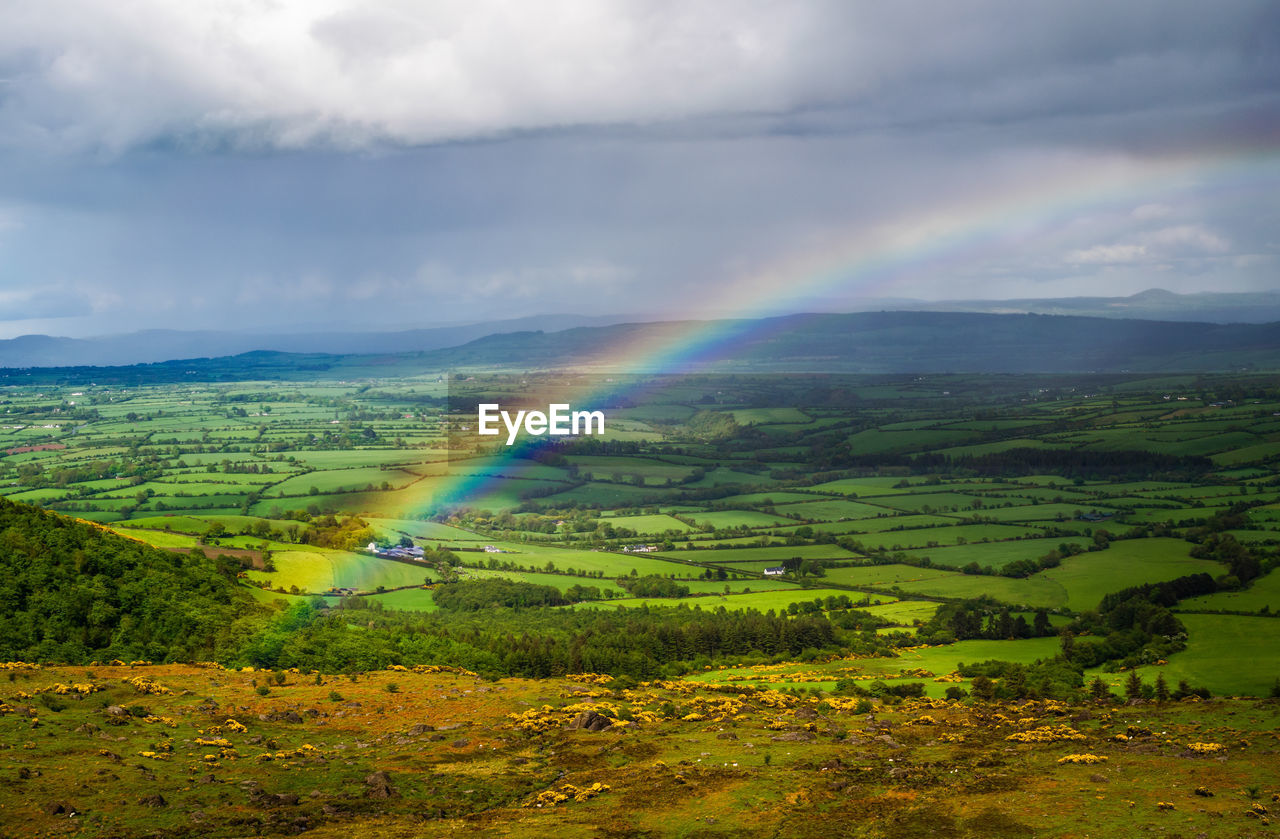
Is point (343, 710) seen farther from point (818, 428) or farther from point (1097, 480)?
point (818, 428)

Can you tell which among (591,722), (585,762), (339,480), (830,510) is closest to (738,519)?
(830,510)

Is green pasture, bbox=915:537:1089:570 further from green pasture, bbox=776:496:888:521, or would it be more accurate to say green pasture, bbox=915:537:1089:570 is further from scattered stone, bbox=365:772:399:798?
scattered stone, bbox=365:772:399:798

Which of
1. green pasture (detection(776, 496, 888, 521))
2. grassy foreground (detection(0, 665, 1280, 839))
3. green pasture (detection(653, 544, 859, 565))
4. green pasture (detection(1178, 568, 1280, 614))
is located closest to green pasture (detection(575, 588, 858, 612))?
green pasture (detection(653, 544, 859, 565))

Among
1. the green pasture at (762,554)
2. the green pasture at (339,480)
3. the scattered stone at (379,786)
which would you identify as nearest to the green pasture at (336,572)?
the green pasture at (762,554)

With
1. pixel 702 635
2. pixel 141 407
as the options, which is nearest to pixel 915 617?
pixel 702 635

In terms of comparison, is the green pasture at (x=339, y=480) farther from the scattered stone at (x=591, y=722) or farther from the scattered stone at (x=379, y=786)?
the scattered stone at (x=379, y=786)

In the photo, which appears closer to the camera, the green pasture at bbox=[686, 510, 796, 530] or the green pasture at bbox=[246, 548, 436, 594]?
the green pasture at bbox=[246, 548, 436, 594]

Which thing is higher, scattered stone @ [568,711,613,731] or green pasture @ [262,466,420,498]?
green pasture @ [262,466,420,498]

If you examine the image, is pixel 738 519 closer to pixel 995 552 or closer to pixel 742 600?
pixel 995 552
